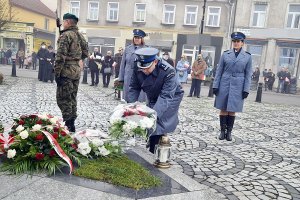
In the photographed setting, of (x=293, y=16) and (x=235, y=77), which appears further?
(x=293, y=16)

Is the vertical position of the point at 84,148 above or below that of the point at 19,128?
below

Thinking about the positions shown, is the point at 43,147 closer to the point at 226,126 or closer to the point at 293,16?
the point at 226,126

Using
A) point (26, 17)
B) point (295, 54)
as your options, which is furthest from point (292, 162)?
point (26, 17)

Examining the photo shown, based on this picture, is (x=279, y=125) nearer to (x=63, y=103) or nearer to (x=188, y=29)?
(x=63, y=103)

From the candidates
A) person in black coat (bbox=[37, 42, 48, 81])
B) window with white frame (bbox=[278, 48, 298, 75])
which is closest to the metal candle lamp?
person in black coat (bbox=[37, 42, 48, 81])

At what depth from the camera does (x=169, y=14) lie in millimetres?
29453

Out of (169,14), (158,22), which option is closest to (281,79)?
(169,14)

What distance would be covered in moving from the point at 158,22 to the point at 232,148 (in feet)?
83.0

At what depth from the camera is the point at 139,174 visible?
356 centimetres

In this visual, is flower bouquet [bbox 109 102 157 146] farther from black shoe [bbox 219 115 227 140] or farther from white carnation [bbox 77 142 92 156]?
black shoe [bbox 219 115 227 140]

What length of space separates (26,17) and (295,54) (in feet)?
95.0

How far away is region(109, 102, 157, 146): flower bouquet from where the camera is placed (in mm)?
3566

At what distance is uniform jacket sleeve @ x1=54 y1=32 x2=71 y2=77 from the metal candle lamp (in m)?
2.16

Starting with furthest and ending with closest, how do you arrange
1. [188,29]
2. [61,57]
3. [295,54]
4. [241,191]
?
[188,29] → [295,54] → [61,57] → [241,191]
